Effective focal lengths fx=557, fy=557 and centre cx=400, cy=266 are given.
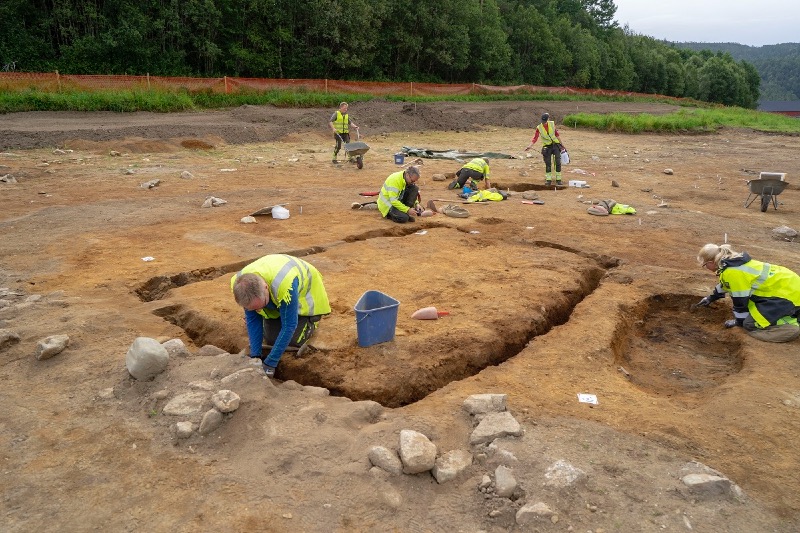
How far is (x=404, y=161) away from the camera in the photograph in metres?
15.6

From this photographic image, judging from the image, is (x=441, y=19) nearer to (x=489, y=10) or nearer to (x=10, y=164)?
(x=489, y=10)

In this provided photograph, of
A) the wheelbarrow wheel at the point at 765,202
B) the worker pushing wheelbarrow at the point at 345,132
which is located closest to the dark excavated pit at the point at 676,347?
the wheelbarrow wheel at the point at 765,202

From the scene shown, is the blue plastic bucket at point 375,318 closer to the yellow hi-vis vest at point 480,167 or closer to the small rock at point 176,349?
the small rock at point 176,349

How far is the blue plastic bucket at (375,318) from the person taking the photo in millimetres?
4594

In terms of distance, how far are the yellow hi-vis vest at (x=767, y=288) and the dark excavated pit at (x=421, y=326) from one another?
1592 mm

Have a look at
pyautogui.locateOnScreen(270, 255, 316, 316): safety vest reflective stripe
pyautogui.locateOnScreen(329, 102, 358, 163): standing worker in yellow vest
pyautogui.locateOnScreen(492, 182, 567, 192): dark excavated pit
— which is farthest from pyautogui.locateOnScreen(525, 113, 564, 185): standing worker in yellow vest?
pyautogui.locateOnScreen(270, 255, 316, 316): safety vest reflective stripe

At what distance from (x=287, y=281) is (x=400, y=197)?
5.06 m

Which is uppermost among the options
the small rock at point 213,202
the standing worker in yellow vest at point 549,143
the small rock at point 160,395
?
the standing worker in yellow vest at point 549,143

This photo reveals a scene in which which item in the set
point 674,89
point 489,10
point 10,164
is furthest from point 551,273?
point 674,89

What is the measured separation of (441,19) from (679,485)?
124 feet

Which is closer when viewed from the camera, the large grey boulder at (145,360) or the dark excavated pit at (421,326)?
the large grey boulder at (145,360)

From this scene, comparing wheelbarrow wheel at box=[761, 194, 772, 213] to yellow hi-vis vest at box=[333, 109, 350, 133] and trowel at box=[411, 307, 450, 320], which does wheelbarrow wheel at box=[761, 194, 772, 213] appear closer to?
trowel at box=[411, 307, 450, 320]

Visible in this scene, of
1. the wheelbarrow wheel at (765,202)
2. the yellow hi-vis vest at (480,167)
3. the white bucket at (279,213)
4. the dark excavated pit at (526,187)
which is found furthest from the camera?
the dark excavated pit at (526,187)

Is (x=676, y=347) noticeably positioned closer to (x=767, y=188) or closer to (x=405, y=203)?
(x=405, y=203)
